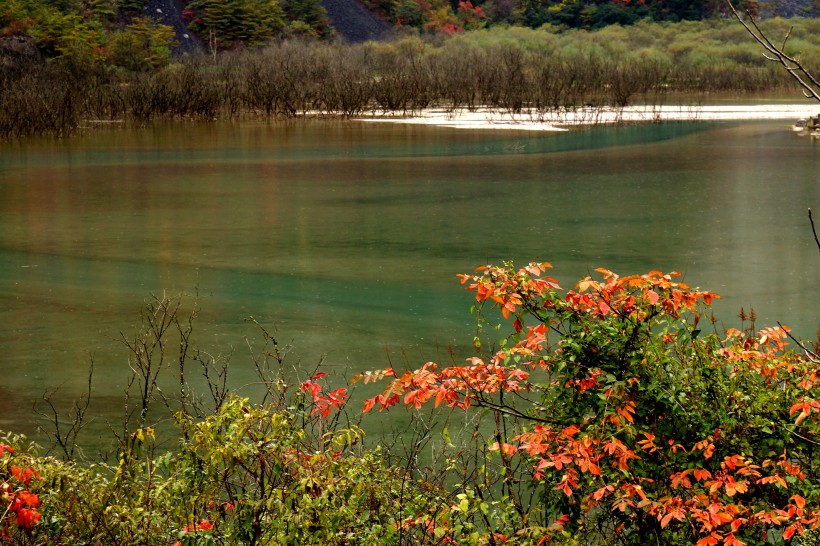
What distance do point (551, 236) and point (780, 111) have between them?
694 inches

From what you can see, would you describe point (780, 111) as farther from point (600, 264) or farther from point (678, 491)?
point (678, 491)

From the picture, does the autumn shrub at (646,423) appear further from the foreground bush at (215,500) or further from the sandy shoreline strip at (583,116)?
the sandy shoreline strip at (583,116)

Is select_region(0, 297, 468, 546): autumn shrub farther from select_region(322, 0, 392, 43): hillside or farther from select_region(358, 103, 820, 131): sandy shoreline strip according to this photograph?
select_region(322, 0, 392, 43): hillside

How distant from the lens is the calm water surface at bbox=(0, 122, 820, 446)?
7383 mm

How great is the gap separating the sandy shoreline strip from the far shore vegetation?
0.49 metres

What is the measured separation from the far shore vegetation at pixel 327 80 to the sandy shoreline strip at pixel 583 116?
49cm

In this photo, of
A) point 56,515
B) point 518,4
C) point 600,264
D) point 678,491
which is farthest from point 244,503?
point 518,4

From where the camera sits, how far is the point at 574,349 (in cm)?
393

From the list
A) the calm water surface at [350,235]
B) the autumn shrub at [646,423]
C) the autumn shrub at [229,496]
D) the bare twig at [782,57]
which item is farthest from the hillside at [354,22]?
the bare twig at [782,57]

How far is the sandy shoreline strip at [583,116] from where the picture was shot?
23647 mm

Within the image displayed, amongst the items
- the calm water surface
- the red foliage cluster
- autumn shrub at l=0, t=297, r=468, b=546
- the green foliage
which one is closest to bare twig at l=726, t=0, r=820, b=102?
autumn shrub at l=0, t=297, r=468, b=546

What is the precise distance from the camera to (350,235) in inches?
432

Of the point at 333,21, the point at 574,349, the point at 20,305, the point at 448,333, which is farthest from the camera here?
the point at 333,21

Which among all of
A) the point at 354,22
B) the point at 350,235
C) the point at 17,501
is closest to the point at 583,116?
the point at 350,235
